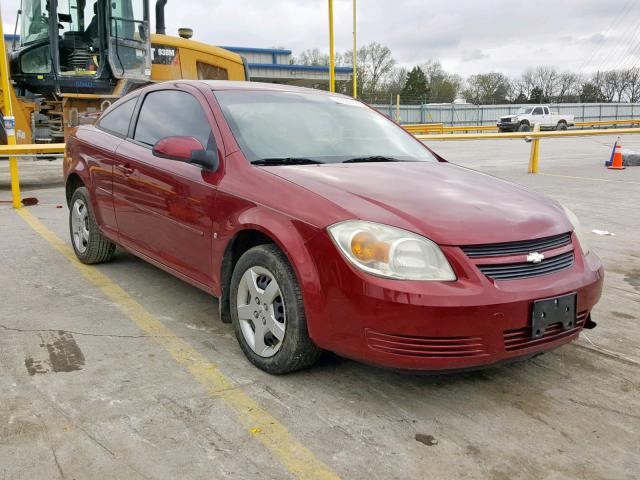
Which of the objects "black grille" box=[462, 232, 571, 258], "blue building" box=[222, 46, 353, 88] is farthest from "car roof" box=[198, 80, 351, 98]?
"blue building" box=[222, 46, 353, 88]

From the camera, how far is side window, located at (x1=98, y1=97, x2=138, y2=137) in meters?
4.83

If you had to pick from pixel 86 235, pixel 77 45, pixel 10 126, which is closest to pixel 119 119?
pixel 86 235

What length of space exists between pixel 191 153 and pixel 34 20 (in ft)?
30.5

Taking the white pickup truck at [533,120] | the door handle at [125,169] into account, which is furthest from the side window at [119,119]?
the white pickup truck at [533,120]

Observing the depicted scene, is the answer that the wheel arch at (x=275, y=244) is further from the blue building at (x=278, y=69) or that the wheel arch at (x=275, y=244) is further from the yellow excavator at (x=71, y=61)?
the blue building at (x=278, y=69)

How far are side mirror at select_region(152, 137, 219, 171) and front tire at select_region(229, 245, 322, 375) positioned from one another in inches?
25.4

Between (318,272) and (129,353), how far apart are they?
138cm

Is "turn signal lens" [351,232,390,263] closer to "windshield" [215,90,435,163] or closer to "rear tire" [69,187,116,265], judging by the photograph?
"windshield" [215,90,435,163]

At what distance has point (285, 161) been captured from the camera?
3527 mm

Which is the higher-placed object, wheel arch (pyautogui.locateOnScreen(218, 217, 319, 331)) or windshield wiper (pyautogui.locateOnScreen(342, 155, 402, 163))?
windshield wiper (pyautogui.locateOnScreen(342, 155, 402, 163))

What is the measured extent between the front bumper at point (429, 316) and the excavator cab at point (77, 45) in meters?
9.81

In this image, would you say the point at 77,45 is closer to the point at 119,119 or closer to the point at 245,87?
the point at 119,119

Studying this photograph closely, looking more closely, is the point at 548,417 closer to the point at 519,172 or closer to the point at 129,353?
the point at 129,353

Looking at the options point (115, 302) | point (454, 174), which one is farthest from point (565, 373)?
point (115, 302)
